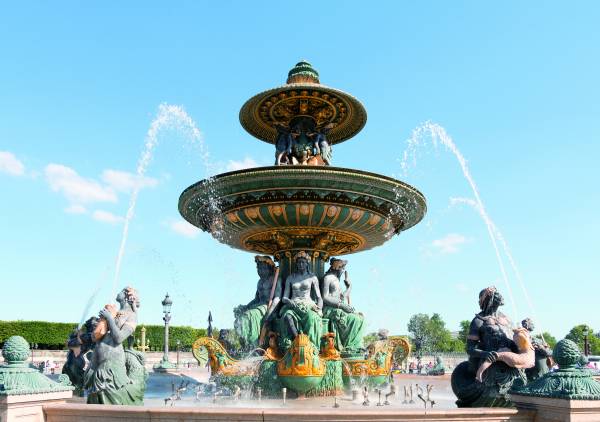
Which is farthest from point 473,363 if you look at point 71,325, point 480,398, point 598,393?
point 71,325

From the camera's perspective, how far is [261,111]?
1442 cm

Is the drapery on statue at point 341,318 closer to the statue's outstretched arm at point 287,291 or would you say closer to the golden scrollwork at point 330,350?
the golden scrollwork at point 330,350

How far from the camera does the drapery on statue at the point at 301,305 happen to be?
11125mm

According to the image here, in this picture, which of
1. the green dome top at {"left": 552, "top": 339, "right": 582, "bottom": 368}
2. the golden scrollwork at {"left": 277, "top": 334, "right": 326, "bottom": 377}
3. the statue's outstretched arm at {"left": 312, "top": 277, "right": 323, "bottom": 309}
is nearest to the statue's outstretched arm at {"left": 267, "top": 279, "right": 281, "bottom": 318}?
the statue's outstretched arm at {"left": 312, "top": 277, "right": 323, "bottom": 309}

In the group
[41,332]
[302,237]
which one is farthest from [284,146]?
[41,332]

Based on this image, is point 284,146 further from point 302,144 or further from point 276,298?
point 276,298

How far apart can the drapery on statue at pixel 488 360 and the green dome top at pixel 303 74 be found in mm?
7819

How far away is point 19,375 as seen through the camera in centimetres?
602

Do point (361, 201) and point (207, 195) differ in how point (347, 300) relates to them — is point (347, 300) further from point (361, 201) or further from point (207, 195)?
point (207, 195)

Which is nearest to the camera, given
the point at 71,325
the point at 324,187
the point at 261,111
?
the point at 324,187

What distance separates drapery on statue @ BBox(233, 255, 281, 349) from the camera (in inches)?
459

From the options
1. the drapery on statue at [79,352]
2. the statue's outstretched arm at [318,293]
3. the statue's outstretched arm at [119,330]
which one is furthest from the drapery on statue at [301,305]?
the statue's outstretched arm at [119,330]

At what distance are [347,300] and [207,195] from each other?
13.0 feet

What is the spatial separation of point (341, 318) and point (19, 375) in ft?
22.7
